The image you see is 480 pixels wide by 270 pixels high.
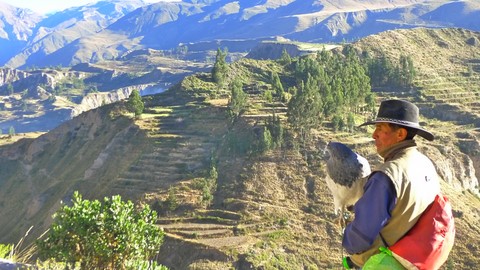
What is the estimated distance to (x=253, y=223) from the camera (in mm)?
49000

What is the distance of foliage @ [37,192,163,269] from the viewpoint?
12.2 metres

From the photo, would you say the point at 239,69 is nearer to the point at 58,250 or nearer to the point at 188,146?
the point at 188,146

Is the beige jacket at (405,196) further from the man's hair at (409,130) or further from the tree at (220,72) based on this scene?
the tree at (220,72)

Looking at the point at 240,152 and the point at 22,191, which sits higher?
the point at 240,152

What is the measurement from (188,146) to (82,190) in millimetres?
17340

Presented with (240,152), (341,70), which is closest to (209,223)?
(240,152)

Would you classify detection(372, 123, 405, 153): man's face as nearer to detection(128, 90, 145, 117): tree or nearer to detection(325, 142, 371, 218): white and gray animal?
detection(325, 142, 371, 218): white and gray animal

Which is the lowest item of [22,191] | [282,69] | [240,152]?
[22,191]

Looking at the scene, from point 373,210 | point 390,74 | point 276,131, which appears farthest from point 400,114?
point 390,74

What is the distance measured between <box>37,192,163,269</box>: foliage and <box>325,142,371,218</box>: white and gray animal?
822cm

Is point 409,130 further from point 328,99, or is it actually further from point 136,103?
point 136,103

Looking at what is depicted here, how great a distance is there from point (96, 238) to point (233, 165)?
46.1 metres

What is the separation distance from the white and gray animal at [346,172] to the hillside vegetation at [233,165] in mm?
39930

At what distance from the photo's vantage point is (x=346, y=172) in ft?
18.4
